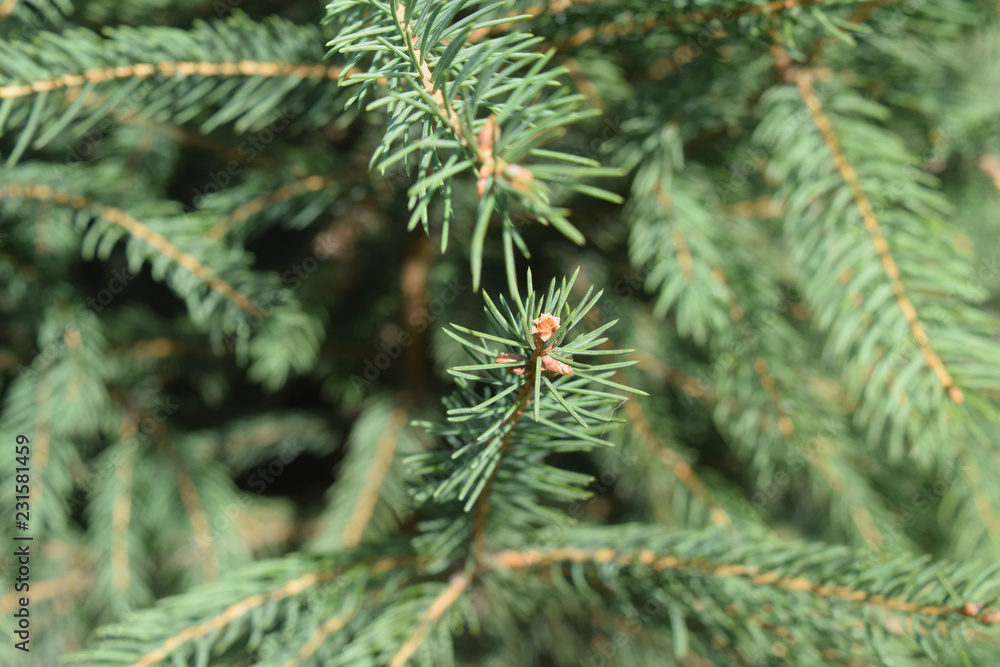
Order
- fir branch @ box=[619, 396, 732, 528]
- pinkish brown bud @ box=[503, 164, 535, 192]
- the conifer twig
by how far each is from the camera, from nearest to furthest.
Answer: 1. pinkish brown bud @ box=[503, 164, 535, 192]
2. the conifer twig
3. fir branch @ box=[619, 396, 732, 528]

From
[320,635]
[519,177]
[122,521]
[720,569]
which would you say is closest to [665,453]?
[720,569]

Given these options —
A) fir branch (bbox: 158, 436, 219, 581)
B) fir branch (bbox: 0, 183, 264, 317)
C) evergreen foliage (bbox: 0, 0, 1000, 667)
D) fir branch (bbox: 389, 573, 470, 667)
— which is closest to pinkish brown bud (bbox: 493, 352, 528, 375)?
evergreen foliage (bbox: 0, 0, 1000, 667)

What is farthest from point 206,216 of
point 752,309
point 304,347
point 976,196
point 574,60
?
point 976,196

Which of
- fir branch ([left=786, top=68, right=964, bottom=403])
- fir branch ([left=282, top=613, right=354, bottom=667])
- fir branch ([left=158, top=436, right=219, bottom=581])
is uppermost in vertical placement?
fir branch ([left=786, top=68, right=964, bottom=403])

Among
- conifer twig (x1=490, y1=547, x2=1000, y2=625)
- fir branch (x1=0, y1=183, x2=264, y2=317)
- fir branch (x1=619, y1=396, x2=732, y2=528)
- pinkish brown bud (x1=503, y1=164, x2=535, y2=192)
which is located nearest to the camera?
pinkish brown bud (x1=503, y1=164, x2=535, y2=192)

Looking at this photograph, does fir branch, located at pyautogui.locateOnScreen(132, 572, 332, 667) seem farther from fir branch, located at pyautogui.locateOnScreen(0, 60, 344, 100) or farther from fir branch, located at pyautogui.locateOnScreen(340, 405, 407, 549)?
fir branch, located at pyautogui.locateOnScreen(0, 60, 344, 100)

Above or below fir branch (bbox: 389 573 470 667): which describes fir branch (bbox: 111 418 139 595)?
below

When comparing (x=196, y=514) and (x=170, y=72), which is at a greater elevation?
(x=170, y=72)
